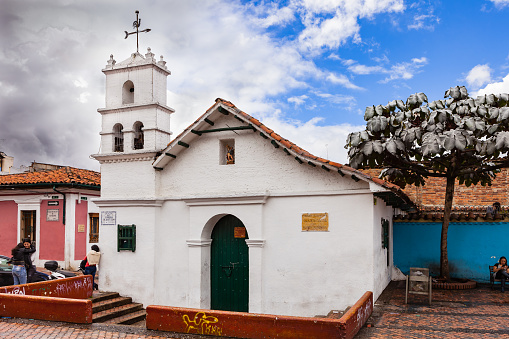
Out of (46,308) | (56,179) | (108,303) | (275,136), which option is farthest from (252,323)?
(56,179)

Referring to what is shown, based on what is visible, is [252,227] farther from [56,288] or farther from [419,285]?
[56,288]

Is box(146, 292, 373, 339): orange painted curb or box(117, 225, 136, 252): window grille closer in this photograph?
box(146, 292, 373, 339): orange painted curb

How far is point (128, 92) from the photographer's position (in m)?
13.6

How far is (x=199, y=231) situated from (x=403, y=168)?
643 centimetres

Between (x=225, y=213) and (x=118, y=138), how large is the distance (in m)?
4.18

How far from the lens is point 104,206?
13.2m

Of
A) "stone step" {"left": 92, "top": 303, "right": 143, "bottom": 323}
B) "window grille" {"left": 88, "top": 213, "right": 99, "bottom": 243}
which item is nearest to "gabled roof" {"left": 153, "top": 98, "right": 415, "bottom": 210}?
"stone step" {"left": 92, "top": 303, "right": 143, "bottom": 323}

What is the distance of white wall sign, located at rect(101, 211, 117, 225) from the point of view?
42.7ft

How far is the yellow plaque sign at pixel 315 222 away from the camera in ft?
35.3

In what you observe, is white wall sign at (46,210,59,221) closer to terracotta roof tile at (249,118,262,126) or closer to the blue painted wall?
terracotta roof tile at (249,118,262,126)

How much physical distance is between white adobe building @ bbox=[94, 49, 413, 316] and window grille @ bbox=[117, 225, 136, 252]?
0.10ft

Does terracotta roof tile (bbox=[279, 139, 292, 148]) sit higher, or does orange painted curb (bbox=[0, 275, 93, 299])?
terracotta roof tile (bbox=[279, 139, 292, 148])

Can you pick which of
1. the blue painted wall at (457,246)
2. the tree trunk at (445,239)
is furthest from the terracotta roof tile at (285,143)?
the blue painted wall at (457,246)

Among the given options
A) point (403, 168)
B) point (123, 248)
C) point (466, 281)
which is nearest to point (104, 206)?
point (123, 248)
